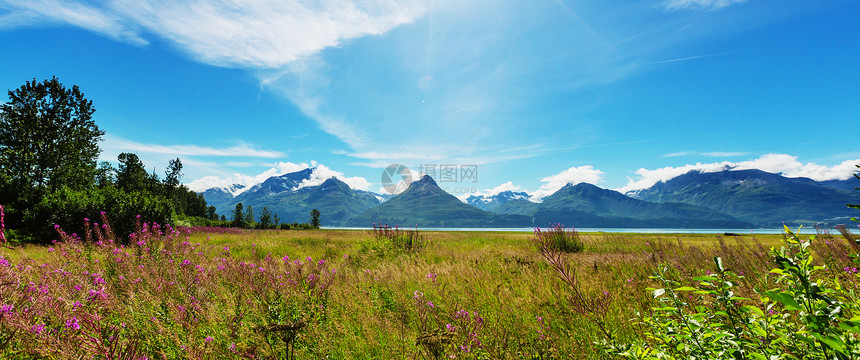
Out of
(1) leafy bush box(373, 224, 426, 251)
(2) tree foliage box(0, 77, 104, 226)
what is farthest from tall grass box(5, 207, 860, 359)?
(2) tree foliage box(0, 77, 104, 226)

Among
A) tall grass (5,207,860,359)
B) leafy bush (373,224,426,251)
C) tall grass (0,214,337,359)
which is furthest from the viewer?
leafy bush (373,224,426,251)

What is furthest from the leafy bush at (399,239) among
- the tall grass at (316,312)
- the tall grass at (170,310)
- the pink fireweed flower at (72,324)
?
the pink fireweed flower at (72,324)

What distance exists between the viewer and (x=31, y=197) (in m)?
20.2

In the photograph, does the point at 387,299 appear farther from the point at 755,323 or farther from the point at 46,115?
the point at 46,115

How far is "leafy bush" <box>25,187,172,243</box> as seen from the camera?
16219mm

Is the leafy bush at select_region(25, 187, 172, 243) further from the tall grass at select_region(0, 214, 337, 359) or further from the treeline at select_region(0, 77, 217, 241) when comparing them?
the tall grass at select_region(0, 214, 337, 359)

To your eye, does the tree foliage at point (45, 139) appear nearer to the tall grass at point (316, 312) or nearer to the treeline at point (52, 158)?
the treeline at point (52, 158)

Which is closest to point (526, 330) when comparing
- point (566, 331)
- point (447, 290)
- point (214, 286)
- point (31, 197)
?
point (566, 331)

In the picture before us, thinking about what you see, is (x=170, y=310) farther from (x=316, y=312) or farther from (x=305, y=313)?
(x=316, y=312)

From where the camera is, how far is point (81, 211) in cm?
1658

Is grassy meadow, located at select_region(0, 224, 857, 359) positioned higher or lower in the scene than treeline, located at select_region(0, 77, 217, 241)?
lower

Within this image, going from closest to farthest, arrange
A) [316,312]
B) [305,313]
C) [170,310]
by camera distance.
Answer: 1. [170,310]
2. [305,313]
3. [316,312]

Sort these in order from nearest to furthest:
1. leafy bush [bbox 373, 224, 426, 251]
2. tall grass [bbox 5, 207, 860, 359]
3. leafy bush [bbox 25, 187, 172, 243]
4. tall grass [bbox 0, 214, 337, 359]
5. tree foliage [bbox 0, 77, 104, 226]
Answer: tall grass [bbox 5, 207, 860, 359] → tall grass [bbox 0, 214, 337, 359] → leafy bush [bbox 373, 224, 426, 251] → leafy bush [bbox 25, 187, 172, 243] → tree foliage [bbox 0, 77, 104, 226]

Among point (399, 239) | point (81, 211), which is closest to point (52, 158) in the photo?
point (81, 211)
